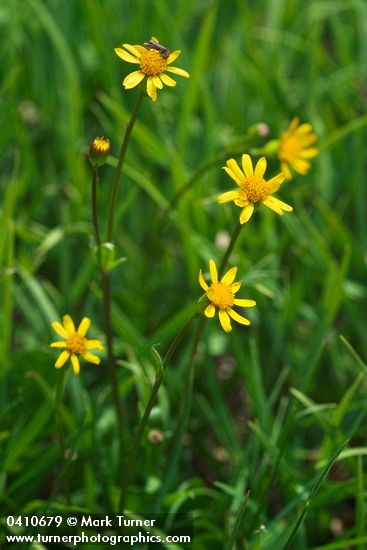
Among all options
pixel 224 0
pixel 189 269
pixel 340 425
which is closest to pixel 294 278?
pixel 189 269

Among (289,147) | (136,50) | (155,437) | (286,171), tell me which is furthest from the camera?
(289,147)

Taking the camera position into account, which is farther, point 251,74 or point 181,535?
point 251,74

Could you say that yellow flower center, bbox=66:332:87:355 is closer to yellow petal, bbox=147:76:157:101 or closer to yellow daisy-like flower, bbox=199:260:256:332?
yellow daisy-like flower, bbox=199:260:256:332

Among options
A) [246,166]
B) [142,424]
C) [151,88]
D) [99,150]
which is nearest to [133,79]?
[151,88]

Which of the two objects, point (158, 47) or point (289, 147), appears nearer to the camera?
point (158, 47)

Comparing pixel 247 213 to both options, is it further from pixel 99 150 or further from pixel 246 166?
pixel 99 150

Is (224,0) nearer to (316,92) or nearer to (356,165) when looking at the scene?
(316,92)

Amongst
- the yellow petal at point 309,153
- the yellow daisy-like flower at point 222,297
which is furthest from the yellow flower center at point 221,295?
the yellow petal at point 309,153

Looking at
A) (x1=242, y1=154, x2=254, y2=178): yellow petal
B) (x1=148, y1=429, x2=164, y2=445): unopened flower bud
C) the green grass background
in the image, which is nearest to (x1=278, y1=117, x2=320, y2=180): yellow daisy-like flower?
the green grass background
